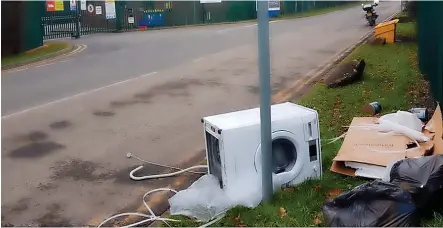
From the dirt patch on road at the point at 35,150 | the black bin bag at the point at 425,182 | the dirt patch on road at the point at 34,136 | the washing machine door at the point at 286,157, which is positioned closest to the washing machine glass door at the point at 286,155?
the washing machine door at the point at 286,157

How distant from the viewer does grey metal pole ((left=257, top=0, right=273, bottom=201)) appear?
382cm

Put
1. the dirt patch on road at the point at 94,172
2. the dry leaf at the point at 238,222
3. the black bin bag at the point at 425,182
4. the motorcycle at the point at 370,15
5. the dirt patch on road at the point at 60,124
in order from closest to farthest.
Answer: the black bin bag at the point at 425,182
the dry leaf at the point at 238,222
the dirt patch on road at the point at 94,172
the dirt patch on road at the point at 60,124
the motorcycle at the point at 370,15

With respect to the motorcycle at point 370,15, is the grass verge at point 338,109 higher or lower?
lower

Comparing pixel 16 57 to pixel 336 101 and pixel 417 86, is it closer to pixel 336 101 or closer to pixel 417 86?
pixel 336 101

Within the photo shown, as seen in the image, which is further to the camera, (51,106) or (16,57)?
(51,106)

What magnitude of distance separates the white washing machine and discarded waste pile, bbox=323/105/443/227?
44cm

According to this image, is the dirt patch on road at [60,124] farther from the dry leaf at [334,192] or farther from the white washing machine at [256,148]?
the dry leaf at [334,192]

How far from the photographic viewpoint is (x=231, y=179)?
425 centimetres

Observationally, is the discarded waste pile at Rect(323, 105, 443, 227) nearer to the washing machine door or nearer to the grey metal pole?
the washing machine door

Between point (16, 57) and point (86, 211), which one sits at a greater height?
point (16, 57)

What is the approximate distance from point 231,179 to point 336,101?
14.3 ft

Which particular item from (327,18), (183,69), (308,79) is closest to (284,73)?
(308,79)

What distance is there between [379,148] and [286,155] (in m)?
0.85

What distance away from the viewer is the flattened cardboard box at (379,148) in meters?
4.51
